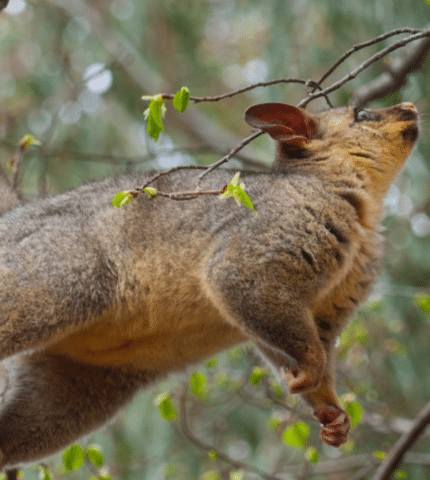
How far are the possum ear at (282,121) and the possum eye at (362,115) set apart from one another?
301 mm

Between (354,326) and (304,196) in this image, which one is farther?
(354,326)

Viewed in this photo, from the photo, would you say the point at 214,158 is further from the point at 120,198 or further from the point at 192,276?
the point at 120,198

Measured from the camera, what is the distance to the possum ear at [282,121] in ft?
10.2

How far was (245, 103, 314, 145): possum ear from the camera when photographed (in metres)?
3.10

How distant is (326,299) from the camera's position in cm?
330

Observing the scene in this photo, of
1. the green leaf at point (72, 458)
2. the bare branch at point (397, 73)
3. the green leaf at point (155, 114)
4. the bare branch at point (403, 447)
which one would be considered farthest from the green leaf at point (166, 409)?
the bare branch at point (397, 73)

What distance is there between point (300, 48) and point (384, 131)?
152 inches

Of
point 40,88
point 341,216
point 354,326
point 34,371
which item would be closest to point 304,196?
point 341,216

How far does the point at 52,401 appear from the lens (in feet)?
11.2

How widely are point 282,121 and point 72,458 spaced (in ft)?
7.37

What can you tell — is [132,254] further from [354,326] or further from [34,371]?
Answer: [354,326]

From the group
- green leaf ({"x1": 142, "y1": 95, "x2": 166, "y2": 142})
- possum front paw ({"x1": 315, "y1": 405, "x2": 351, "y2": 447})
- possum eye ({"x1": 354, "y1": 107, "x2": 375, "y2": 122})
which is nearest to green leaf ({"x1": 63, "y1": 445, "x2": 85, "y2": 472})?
possum front paw ({"x1": 315, "y1": 405, "x2": 351, "y2": 447})

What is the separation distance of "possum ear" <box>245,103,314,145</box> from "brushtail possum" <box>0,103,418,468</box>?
0.01 metres

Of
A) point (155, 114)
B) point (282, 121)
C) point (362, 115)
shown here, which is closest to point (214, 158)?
point (362, 115)
